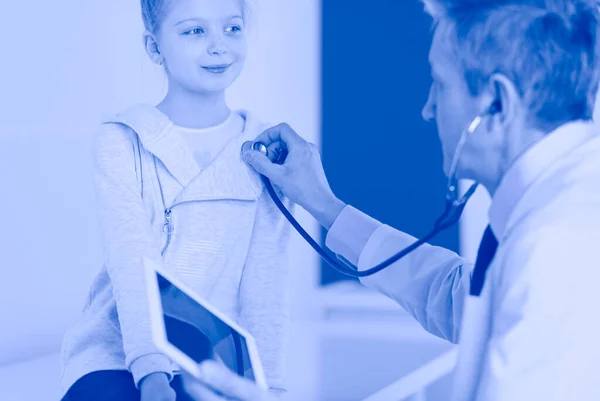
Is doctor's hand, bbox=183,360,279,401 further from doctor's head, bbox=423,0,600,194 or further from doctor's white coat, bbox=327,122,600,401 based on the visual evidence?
doctor's head, bbox=423,0,600,194

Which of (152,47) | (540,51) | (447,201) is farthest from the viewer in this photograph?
(152,47)

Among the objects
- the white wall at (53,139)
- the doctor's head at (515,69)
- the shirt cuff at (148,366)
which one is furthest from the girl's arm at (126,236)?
the doctor's head at (515,69)

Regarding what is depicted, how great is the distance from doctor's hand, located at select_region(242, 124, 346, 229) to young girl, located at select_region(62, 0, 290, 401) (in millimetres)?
18

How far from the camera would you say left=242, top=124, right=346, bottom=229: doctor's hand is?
1.02m

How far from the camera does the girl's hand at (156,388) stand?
80cm

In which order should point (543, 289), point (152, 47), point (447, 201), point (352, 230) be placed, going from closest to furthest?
1. point (543, 289)
2. point (447, 201)
3. point (152, 47)
4. point (352, 230)

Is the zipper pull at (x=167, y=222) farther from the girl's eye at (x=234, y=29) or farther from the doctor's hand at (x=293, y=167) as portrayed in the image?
the girl's eye at (x=234, y=29)

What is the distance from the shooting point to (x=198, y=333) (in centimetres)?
73

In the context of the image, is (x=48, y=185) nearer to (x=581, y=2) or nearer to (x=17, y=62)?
(x=17, y=62)

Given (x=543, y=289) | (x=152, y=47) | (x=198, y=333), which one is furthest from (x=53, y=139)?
(x=543, y=289)

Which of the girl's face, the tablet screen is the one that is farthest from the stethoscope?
the tablet screen

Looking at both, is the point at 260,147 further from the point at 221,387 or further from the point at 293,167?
the point at 221,387

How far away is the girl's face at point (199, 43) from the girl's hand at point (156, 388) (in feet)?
1.13

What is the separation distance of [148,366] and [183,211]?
195mm
